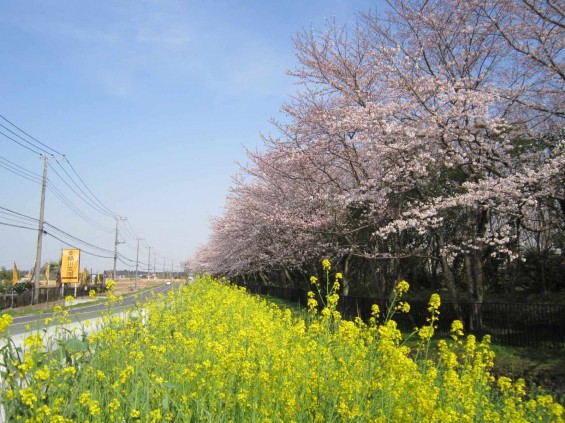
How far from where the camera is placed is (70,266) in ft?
140

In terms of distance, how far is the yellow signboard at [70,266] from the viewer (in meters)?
42.0

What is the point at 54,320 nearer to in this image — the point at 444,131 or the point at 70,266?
the point at 444,131

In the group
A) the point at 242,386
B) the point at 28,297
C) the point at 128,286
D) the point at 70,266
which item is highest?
the point at 70,266

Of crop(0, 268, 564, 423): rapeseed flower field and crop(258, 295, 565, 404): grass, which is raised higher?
crop(0, 268, 564, 423): rapeseed flower field

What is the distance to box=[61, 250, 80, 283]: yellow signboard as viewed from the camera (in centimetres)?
4200

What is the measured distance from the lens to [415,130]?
11.1 metres

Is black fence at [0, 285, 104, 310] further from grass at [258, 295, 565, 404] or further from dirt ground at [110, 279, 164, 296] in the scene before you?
grass at [258, 295, 565, 404]

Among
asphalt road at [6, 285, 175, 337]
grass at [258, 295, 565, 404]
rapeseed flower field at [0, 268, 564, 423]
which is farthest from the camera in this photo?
grass at [258, 295, 565, 404]

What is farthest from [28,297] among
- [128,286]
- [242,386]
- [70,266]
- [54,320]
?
[128,286]

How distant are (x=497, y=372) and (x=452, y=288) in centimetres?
367

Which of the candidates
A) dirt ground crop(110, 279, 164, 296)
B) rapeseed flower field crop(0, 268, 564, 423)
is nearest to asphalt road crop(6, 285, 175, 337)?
rapeseed flower field crop(0, 268, 564, 423)

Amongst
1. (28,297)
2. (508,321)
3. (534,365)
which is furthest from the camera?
(28,297)

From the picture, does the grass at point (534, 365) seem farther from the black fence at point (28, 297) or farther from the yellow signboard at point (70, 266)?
the yellow signboard at point (70, 266)

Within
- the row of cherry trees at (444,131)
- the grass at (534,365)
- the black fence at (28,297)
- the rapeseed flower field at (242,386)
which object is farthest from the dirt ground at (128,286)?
the rapeseed flower field at (242,386)
